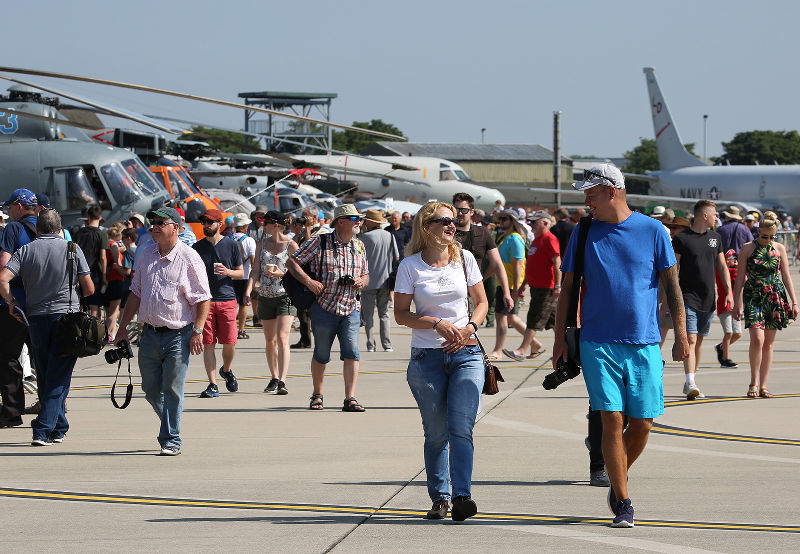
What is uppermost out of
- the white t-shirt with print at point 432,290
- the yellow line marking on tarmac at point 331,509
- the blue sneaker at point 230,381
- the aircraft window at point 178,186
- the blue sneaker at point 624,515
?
the aircraft window at point 178,186

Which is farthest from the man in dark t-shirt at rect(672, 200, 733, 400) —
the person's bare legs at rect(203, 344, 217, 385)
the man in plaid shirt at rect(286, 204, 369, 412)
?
the person's bare legs at rect(203, 344, 217, 385)

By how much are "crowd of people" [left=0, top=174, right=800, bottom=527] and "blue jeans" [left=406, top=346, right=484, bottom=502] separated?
10 mm

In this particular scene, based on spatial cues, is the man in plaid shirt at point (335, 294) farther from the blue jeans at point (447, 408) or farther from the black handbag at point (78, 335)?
the blue jeans at point (447, 408)

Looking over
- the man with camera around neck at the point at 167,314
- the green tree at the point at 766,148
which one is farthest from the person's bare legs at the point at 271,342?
the green tree at the point at 766,148

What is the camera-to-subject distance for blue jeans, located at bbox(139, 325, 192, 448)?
8.26 m

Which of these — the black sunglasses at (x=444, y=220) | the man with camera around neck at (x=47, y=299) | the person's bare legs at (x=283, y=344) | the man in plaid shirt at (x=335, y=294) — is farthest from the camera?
the person's bare legs at (x=283, y=344)

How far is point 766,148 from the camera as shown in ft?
452

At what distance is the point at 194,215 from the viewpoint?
77.4ft

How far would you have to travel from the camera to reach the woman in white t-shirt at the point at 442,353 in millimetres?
6211

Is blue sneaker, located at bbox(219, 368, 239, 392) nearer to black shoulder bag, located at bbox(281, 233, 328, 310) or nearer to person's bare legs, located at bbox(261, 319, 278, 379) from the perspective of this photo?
person's bare legs, located at bbox(261, 319, 278, 379)

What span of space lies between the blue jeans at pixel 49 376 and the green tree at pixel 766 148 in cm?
13424

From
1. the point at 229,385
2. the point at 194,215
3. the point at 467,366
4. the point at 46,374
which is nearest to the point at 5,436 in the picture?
the point at 46,374

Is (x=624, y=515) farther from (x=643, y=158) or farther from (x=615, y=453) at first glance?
(x=643, y=158)

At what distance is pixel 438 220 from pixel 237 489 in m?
1.98
